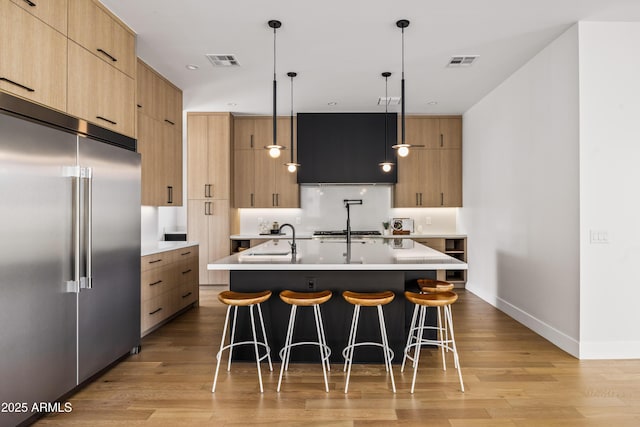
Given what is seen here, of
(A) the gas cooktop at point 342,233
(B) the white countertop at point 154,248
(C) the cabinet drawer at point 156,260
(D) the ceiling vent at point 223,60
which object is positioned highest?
(D) the ceiling vent at point 223,60

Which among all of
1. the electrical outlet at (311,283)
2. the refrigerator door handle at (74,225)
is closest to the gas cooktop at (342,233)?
the electrical outlet at (311,283)

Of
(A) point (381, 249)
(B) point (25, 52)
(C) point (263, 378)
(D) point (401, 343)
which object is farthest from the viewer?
(A) point (381, 249)

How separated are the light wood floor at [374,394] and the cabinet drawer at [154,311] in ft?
1.31

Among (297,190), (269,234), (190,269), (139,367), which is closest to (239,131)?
(297,190)

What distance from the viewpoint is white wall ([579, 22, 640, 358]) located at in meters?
3.23

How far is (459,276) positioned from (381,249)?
316 centimetres

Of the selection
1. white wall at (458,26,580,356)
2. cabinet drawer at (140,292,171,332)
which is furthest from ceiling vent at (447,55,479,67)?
cabinet drawer at (140,292,171,332)

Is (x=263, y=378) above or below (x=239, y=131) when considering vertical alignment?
below

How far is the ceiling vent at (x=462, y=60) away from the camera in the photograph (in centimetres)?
400

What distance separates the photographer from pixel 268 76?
4543 mm

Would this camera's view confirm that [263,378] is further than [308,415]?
Yes

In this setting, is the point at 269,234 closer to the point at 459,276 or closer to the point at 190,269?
the point at 190,269

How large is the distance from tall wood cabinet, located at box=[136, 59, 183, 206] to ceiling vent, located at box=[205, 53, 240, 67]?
2.47 feet

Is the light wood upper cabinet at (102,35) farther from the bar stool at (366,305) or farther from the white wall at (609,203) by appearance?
the white wall at (609,203)
